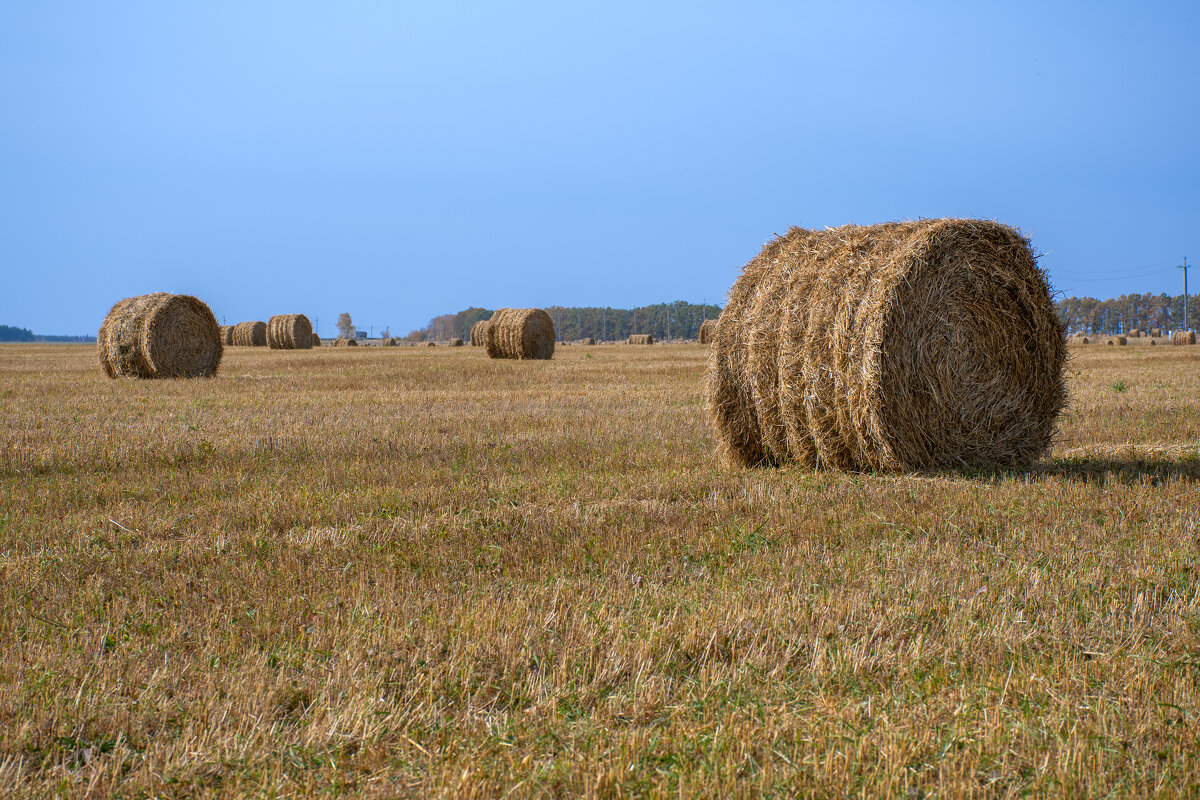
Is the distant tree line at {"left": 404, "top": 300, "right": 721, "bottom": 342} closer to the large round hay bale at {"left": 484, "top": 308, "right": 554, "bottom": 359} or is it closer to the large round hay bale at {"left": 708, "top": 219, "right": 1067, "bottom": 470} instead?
the large round hay bale at {"left": 484, "top": 308, "right": 554, "bottom": 359}

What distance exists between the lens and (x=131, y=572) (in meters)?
5.33

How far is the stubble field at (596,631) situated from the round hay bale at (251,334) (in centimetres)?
4113

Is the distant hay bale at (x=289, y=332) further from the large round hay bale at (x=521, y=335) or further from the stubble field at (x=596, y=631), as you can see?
the stubble field at (x=596, y=631)

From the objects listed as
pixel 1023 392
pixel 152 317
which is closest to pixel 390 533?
pixel 1023 392

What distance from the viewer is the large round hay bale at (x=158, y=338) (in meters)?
21.0

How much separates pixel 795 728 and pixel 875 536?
2904mm

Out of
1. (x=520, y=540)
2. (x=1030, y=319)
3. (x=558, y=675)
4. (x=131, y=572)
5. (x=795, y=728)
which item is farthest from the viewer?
(x=1030, y=319)

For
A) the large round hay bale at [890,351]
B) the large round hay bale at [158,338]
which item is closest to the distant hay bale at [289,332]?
the large round hay bale at [158,338]

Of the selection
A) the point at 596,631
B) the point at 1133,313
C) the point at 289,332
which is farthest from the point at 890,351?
the point at 1133,313

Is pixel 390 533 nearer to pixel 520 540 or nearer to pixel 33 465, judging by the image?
pixel 520 540

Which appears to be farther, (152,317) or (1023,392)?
(152,317)

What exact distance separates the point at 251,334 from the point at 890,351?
4461cm

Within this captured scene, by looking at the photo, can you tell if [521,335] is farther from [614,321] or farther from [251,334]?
[614,321]

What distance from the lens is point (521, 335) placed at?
30.6 m
